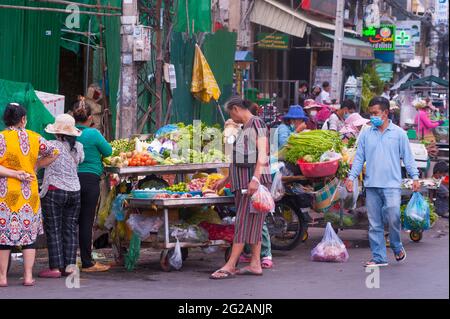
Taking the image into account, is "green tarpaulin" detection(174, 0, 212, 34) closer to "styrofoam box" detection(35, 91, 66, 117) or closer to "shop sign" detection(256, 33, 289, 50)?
"styrofoam box" detection(35, 91, 66, 117)

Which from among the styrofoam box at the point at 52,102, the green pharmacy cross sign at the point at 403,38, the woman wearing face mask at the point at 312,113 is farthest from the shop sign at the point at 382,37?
the styrofoam box at the point at 52,102

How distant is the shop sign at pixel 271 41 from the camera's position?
2606 centimetres

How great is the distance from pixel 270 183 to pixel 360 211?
2873mm

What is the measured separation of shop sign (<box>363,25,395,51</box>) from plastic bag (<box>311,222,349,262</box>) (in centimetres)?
2551

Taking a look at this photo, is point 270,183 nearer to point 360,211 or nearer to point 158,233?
point 158,233

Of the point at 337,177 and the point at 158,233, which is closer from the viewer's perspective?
the point at 158,233

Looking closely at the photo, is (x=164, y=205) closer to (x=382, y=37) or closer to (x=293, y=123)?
(x=293, y=123)

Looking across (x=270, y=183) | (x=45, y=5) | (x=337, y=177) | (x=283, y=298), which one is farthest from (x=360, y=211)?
(x=45, y=5)

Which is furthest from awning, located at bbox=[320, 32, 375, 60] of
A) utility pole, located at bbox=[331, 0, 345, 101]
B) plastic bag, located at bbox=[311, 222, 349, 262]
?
plastic bag, located at bbox=[311, 222, 349, 262]

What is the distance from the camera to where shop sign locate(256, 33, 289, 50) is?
85.5ft

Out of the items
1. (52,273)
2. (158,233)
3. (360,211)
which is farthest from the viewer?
(360,211)

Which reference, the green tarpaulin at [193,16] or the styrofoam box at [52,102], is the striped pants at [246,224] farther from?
the green tarpaulin at [193,16]

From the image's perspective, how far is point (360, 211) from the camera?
12.5 metres

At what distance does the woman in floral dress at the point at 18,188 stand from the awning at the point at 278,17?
16470 mm
